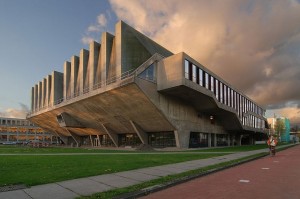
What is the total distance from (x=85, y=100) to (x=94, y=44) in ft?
44.1

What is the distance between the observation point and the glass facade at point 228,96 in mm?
42784

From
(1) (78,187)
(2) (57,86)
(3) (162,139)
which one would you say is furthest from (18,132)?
(1) (78,187)

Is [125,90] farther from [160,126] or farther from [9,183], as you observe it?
[9,183]

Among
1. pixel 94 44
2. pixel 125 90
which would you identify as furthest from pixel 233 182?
pixel 94 44

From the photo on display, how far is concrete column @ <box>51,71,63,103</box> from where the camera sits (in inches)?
2867

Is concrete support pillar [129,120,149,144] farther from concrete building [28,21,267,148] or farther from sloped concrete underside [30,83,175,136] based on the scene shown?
sloped concrete underside [30,83,175,136]

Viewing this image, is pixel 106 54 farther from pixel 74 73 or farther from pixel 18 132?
pixel 18 132

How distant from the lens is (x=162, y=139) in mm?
46469

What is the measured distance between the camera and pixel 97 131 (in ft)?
200

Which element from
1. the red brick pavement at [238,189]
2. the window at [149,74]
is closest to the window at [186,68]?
the window at [149,74]

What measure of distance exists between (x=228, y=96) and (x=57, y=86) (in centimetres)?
4363

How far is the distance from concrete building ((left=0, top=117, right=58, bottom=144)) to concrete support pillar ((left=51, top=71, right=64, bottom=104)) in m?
70.7

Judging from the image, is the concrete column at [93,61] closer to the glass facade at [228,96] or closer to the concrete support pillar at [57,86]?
the glass facade at [228,96]

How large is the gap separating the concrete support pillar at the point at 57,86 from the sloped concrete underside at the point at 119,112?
42.7ft
